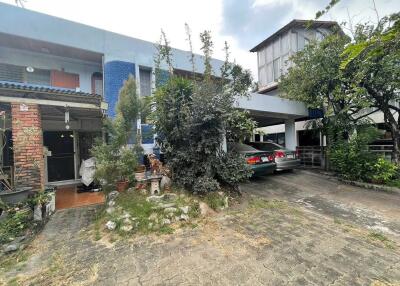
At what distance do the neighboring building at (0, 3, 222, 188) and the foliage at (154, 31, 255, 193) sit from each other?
1.82 meters

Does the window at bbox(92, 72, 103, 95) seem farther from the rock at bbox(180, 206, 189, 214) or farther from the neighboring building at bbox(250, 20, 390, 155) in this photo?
the neighboring building at bbox(250, 20, 390, 155)

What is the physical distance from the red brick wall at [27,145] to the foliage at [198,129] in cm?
284

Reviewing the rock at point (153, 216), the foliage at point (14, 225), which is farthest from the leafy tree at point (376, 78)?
the foliage at point (14, 225)

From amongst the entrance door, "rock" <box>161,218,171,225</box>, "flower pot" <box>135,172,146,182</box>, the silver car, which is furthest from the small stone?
the silver car

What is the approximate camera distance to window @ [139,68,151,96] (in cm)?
853

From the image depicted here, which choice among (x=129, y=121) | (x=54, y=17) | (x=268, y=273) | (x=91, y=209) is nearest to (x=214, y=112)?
(x=129, y=121)

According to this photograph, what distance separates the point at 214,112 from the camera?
5227 millimetres

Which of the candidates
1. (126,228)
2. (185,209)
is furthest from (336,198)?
(126,228)

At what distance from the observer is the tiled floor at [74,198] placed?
5566mm

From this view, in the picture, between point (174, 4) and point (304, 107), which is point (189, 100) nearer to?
point (174, 4)

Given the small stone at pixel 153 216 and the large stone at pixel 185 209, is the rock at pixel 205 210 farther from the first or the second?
the small stone at pixel 153 216

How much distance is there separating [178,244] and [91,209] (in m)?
2.98

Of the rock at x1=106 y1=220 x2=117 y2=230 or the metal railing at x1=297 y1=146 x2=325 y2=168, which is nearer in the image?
the rock at x1=106 y1=220 x2=117 y2=230

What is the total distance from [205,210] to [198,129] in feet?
6.50
